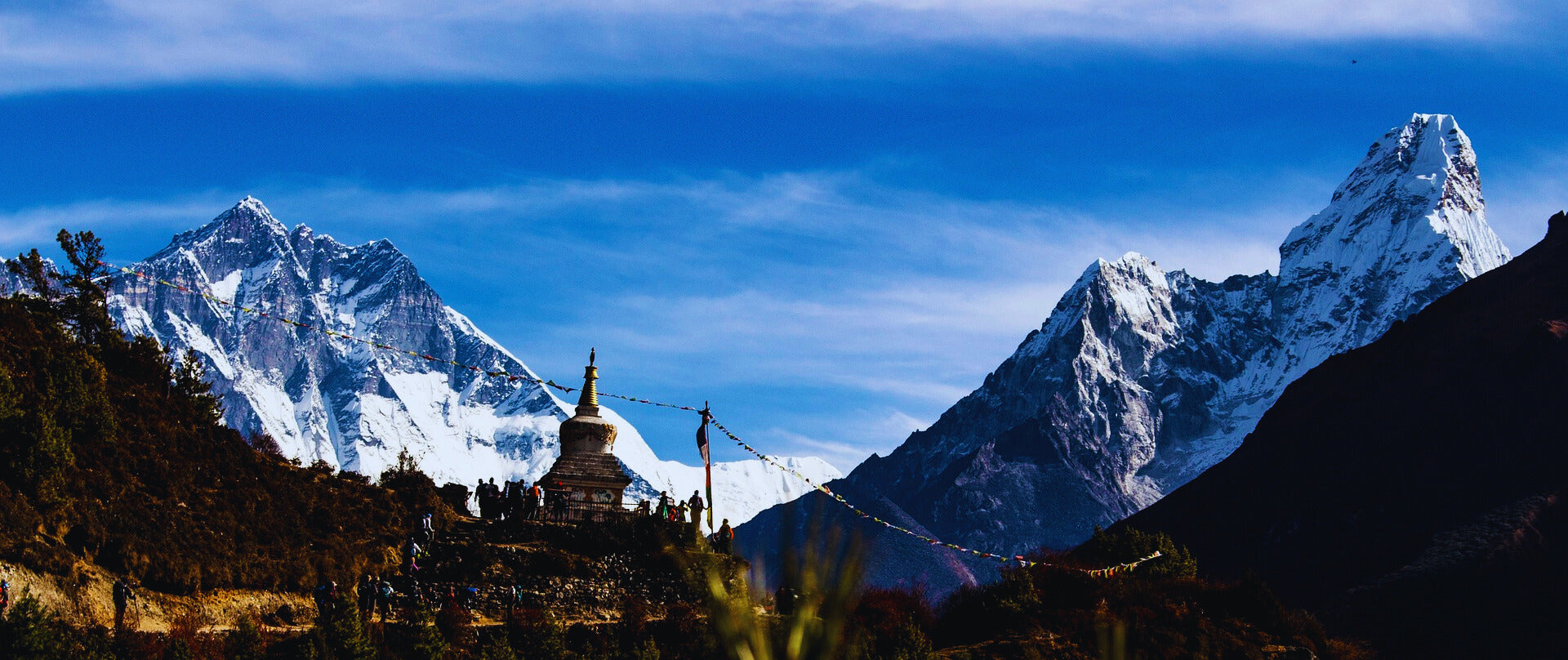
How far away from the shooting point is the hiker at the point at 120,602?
4038 cm

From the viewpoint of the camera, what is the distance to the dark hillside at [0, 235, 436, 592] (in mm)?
44500

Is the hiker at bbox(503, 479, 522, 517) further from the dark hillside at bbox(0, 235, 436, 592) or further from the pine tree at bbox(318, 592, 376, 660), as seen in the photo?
the pine tree at bbox(318, 592, 376, 660)

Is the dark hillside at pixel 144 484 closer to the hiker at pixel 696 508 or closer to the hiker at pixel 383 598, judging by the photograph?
the hiker at pixel 383 598

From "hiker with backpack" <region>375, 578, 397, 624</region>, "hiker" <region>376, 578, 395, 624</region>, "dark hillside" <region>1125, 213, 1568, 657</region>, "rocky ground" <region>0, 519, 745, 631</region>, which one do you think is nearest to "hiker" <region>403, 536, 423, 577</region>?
"rocky ground" <region>0, 519, 745, 631</region>

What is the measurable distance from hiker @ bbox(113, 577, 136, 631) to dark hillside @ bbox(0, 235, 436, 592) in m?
1.79

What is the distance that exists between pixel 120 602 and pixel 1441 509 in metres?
147

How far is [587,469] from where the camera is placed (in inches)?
2544

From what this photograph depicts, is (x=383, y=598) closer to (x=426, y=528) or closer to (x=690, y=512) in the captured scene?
(x=426, y=528)

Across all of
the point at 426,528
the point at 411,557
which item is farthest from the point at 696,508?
the point at 411,557

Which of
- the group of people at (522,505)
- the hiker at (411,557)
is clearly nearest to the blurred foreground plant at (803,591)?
the hiker at (411,557)

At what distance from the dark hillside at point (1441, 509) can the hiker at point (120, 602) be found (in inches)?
4447

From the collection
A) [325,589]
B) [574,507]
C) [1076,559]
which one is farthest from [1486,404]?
[325,589]

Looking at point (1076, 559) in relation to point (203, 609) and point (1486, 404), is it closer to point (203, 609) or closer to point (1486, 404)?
point (203, 609)

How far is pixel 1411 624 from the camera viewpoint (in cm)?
13375
